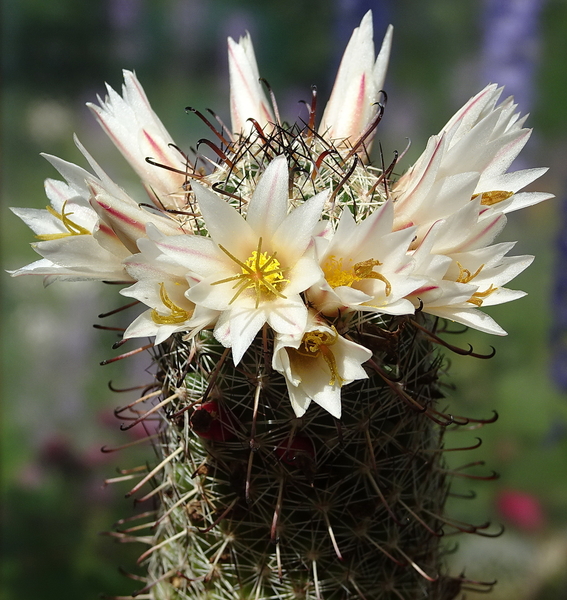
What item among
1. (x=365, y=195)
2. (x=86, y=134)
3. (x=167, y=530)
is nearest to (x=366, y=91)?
(x=365, y=195)

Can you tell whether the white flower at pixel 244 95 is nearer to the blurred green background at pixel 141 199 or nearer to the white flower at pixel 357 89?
the white flower at pixel 357 89

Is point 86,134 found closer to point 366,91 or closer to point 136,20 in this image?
point 136,20

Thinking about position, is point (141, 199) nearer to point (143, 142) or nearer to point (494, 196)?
point (143, 142)

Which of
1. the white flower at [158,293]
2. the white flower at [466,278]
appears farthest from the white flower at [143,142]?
the white flower at [466,278]

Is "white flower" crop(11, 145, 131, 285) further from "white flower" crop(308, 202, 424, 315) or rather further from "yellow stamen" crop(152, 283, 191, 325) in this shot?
"white flower" crop(308, 202, 424, 315)

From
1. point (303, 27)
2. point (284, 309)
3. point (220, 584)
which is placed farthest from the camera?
point (303, 27)

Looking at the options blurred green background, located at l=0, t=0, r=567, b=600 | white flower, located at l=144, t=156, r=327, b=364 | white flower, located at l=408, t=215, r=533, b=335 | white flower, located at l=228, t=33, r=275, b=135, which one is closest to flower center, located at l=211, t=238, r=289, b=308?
white flower, located at l=144, t=156, r=327, b=364
